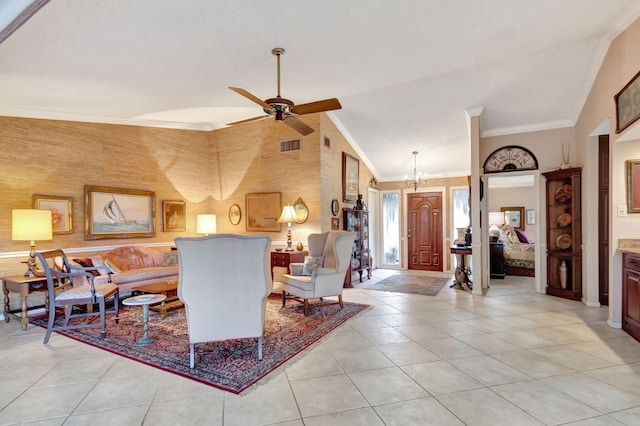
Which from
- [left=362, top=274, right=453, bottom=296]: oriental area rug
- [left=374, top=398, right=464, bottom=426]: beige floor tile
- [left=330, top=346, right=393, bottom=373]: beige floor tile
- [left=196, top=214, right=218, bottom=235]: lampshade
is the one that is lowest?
[left=362, top=274, right=453, bottom=296]: oriental area rug

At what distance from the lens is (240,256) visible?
2.77m

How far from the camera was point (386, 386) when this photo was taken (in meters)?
2.47

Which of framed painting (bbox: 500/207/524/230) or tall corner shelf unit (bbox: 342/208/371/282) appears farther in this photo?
framed painting (bbox: 500/207/524/230)

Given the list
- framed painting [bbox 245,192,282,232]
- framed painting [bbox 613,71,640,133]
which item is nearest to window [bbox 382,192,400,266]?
framed painting [bbox 245,192,282,232]

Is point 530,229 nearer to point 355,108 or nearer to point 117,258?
point 355,108

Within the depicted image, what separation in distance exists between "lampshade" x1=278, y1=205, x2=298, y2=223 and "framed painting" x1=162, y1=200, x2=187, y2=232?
2.27 m

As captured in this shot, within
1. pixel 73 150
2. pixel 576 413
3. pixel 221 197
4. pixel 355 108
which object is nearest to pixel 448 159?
pixel 355 108

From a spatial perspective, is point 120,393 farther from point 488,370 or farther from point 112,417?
point 488,370

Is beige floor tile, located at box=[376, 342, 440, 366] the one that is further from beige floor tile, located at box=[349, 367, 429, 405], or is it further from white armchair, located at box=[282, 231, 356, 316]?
white armchair, located at box=[282, 231, 356, 316]

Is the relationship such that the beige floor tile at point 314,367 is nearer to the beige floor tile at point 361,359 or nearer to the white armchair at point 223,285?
the beige floor tile at point 361,359

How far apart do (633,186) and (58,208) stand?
7.56m

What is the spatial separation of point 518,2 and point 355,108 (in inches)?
119

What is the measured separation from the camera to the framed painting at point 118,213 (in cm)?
533

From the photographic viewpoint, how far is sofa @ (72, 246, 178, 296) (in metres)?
4.74
